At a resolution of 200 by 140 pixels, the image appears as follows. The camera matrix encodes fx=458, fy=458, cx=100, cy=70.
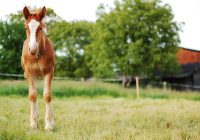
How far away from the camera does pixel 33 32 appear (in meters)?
7.58

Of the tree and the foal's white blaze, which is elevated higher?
the tree

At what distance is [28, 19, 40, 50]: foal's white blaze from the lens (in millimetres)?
7375

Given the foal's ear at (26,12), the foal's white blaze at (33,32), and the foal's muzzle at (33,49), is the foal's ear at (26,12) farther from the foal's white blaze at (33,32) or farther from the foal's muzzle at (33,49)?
the foal's muzzle at (33,49)

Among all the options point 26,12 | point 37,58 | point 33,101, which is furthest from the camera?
point 33,101

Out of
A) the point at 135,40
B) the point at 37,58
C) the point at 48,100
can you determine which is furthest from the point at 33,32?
the point at 135,40

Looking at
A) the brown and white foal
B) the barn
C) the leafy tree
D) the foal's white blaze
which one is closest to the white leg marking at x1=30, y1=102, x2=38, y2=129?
the brown and white foal

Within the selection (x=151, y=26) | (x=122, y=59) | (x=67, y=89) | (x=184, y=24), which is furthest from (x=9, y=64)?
(x=184, y=24)

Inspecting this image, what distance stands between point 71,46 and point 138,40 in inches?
872

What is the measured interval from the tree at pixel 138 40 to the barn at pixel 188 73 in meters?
2.54

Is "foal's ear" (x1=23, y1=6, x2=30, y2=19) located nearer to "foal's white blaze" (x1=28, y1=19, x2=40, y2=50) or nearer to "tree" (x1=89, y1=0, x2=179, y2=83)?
"foal's white blaze" (x1=28, y1=19, x2=40, y2=50)

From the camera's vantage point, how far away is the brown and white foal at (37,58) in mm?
7668

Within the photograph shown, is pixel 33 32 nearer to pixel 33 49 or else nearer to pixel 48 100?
pixel 33 49

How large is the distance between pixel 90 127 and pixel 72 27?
66067mm

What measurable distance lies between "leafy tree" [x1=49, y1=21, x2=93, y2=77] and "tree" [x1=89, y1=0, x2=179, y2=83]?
14.5 meters
